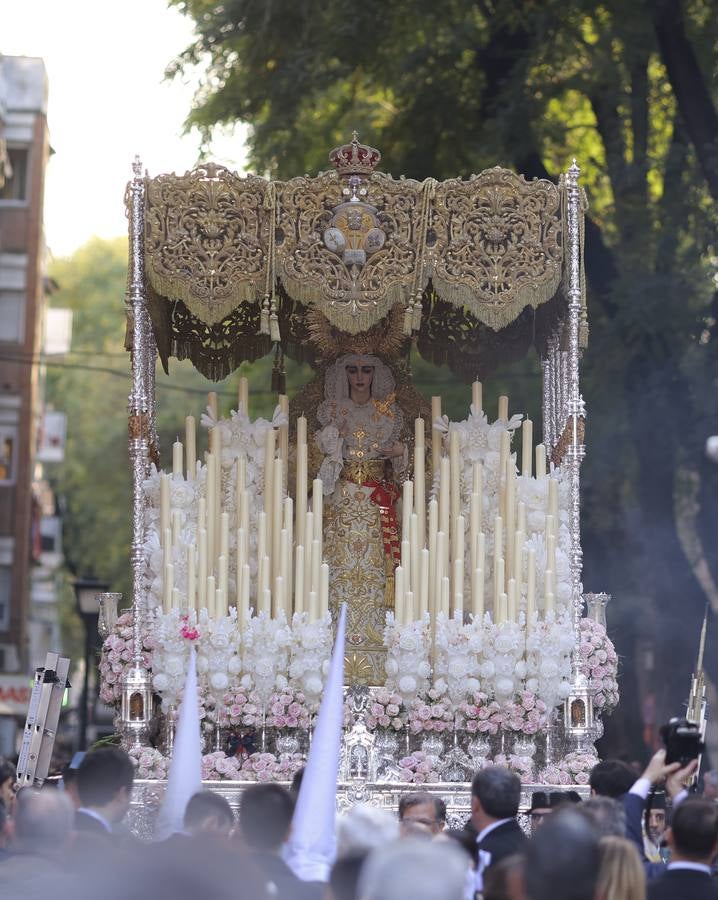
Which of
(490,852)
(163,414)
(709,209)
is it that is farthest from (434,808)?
(163,414)

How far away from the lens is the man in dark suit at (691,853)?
7.21m

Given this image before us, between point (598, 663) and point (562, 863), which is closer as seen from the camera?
point (562, 863)

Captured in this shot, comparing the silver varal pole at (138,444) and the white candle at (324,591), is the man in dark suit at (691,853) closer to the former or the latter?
the white candle at (324,591)

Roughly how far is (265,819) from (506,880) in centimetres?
132

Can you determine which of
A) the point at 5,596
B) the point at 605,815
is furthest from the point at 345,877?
the point at 5,596

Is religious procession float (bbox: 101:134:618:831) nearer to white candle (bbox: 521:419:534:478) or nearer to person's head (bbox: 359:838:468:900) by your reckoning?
white candle (bbox: 521:419:534:478)

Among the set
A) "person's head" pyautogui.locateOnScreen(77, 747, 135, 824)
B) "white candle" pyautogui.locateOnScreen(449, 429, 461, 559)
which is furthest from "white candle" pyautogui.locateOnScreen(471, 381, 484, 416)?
"person's head" pyautogui.locateOnScreen(77, 747, 135, 824)

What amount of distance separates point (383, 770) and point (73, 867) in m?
7.01

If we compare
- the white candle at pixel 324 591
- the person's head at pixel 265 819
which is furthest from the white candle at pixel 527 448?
the person's head at pixel 265 819

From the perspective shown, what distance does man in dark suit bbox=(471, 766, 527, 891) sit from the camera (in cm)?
827

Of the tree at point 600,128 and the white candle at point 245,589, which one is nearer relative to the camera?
the white candle at point 245,589

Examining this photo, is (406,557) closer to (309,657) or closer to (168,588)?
(309,657)

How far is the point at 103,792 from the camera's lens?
7965 millimetres

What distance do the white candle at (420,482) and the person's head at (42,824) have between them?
7115 mm
